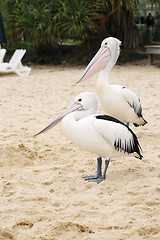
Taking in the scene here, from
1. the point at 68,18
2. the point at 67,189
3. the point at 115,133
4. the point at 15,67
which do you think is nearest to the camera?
the point at 115,133

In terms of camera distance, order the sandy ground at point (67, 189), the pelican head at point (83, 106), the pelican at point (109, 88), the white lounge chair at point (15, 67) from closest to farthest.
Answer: the sandy ground at point (67, 189) → the pelican head at point (83, 106) → the pelican at point (109, 88) → the white lounge chair at point (15, 67)

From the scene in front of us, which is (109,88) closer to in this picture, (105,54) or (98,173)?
(105,54)

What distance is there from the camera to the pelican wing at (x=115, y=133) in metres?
2.69

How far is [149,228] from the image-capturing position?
2.20 metres

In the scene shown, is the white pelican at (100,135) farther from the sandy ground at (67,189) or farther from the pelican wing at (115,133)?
the sandy ground at (67,189)

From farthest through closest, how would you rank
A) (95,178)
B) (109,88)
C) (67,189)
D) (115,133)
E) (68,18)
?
(68,18)
(109,88)
(95,178)
(67,189)
(115,133)

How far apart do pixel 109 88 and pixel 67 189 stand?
1327 millimetres

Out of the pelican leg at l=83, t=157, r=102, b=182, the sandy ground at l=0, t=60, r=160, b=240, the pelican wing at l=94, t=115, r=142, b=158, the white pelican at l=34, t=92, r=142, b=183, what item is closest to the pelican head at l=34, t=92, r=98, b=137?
the white pelican at l=34, t=92, r=142, b=183

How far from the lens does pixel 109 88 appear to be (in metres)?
3.70

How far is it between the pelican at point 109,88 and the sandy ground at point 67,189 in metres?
0.51

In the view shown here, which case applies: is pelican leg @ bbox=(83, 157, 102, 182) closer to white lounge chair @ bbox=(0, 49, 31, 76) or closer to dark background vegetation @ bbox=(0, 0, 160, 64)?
white lounge chair @ bbox=(0, 49, 31, 76)

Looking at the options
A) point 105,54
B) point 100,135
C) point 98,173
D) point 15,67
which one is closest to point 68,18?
point 15,67

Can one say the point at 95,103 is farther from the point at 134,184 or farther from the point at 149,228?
the point at 149,228

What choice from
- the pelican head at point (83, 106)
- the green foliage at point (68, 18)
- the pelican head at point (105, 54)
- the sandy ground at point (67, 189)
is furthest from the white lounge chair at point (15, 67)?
the pelican head at point (83, 106)
